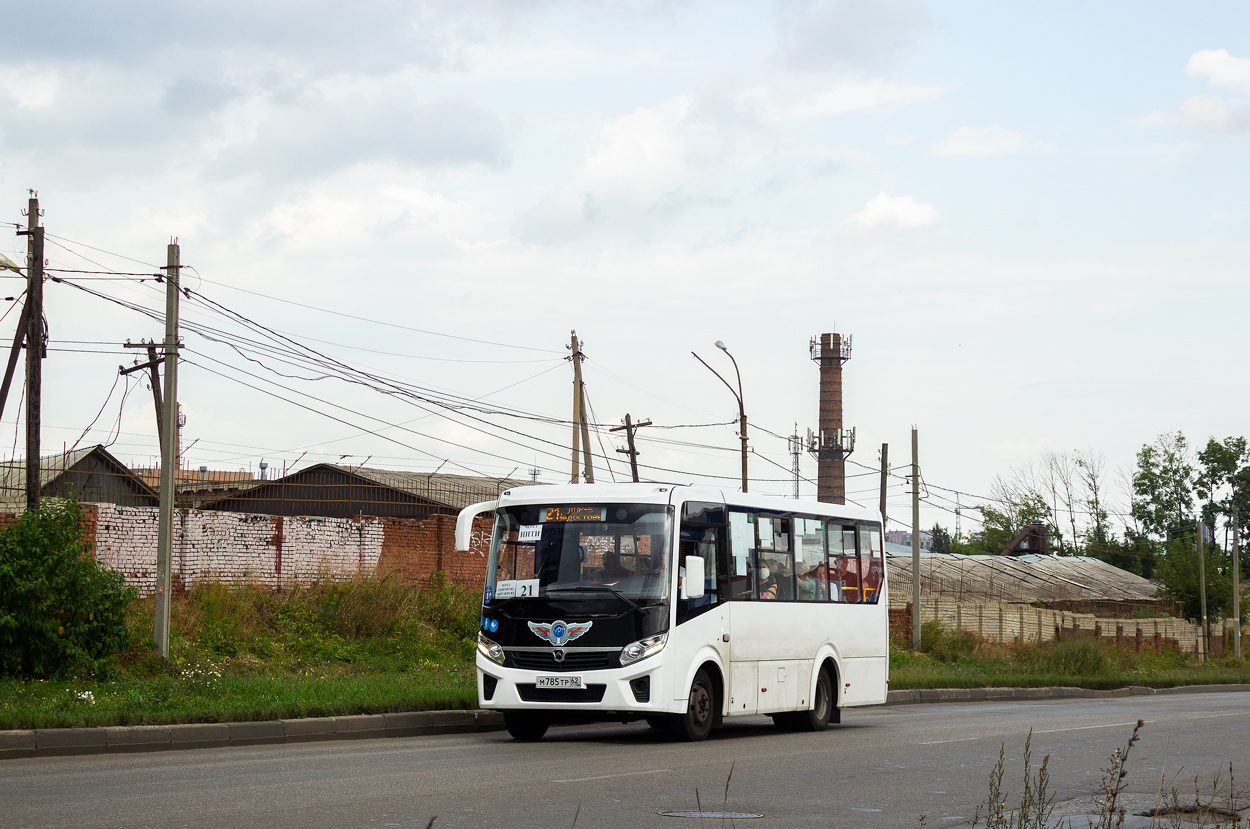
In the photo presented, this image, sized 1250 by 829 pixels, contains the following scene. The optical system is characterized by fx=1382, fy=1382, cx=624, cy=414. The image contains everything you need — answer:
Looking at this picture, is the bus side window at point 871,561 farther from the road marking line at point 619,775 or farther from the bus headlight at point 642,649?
the road marking line at point 619,775

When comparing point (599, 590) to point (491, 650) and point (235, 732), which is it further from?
point (235, 732)

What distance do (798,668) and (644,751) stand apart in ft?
13.1

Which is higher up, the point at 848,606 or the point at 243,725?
the point at 848,606

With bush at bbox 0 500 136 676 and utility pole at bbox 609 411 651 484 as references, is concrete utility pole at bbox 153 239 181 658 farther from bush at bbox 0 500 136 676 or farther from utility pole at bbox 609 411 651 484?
utility pole at bbox 609 411 651 484

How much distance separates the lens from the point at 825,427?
3051 inches

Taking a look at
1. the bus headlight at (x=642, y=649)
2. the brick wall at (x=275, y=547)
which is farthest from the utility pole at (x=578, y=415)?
the bus headlight at (x=642, y=649)

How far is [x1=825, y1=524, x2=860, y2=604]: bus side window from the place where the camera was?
18250mm

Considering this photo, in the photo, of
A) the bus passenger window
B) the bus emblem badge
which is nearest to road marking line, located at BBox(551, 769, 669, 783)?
the bus emblem badge

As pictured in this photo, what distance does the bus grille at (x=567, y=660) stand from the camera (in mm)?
14508

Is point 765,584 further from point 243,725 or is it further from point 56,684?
point 56,684

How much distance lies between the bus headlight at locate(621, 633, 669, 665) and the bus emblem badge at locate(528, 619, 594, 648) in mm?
512

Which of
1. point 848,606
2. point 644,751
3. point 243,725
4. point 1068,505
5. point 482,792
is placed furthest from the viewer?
point 1068,505

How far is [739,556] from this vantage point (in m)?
16.2

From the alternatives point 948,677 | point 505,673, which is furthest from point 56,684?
point 948,677
